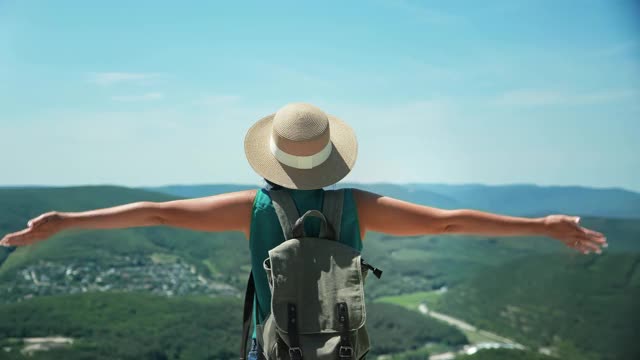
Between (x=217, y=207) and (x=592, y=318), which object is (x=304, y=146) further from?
(x=592, y=318)

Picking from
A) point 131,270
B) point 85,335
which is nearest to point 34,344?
point 85,335

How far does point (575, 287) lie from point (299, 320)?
95434 mm

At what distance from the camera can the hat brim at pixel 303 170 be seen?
234 cm

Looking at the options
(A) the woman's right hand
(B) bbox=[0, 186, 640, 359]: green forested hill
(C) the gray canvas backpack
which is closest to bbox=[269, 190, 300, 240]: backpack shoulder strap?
(C) the gray canvas backpack

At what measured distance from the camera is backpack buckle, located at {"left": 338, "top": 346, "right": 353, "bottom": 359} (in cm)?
219

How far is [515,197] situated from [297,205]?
448ft

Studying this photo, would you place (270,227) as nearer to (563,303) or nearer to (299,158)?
(299,158)

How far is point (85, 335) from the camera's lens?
218 ft

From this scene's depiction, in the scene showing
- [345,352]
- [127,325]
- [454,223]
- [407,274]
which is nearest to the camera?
[345,352]

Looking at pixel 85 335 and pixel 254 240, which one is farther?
pixel 85 335

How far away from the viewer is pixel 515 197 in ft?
435

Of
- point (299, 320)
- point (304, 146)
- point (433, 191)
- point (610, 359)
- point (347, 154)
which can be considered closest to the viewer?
point (299, 320)

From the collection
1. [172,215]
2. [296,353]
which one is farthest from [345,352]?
[172,215]

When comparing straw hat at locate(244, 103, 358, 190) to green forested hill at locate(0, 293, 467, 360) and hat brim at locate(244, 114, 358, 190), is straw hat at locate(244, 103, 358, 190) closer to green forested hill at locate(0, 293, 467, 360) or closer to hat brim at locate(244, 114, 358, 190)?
hat brim at locate(244, 114, 358, 190)
